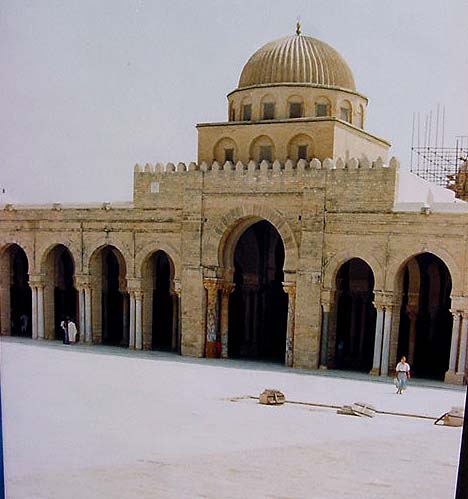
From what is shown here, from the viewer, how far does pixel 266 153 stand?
15727mm

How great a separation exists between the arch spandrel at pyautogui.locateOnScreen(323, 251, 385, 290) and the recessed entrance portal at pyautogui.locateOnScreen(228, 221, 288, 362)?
11.1 ft

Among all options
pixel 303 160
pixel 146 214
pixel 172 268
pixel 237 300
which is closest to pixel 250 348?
pixel 237 300

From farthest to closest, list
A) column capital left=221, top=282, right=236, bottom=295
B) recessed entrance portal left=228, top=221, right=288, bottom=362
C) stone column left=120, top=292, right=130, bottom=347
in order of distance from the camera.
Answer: stone column left=120, top=292, right=130, bottom=347, recessed entrance portal left=228, top=221, right=288, bottom=362, column capital left=221, top=282, right=236, bottom=295

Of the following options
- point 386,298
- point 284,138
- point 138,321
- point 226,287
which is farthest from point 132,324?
point 386,298

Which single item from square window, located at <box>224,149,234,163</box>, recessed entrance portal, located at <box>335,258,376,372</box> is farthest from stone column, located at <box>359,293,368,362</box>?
square window, located at <box>224,149,234,163</box>

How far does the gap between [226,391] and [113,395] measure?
215 centimetres

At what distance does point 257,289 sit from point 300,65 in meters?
6.16

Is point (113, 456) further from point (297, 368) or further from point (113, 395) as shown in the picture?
point (297, 368)

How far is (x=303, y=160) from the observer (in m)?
14.1

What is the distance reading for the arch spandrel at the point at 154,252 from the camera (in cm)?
1552

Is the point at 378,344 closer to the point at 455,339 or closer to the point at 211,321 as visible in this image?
the point at 455,339

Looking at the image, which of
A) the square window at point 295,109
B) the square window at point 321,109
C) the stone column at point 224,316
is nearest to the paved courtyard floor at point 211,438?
the stone column at point 224,316

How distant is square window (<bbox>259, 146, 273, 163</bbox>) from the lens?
15656 millimetres

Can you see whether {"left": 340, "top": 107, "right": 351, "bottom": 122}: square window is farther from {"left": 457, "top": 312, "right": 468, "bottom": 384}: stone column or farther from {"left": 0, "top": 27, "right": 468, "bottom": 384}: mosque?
{"left": 457, "top": 312, "right": 468, "bottom": 384}: stone column
